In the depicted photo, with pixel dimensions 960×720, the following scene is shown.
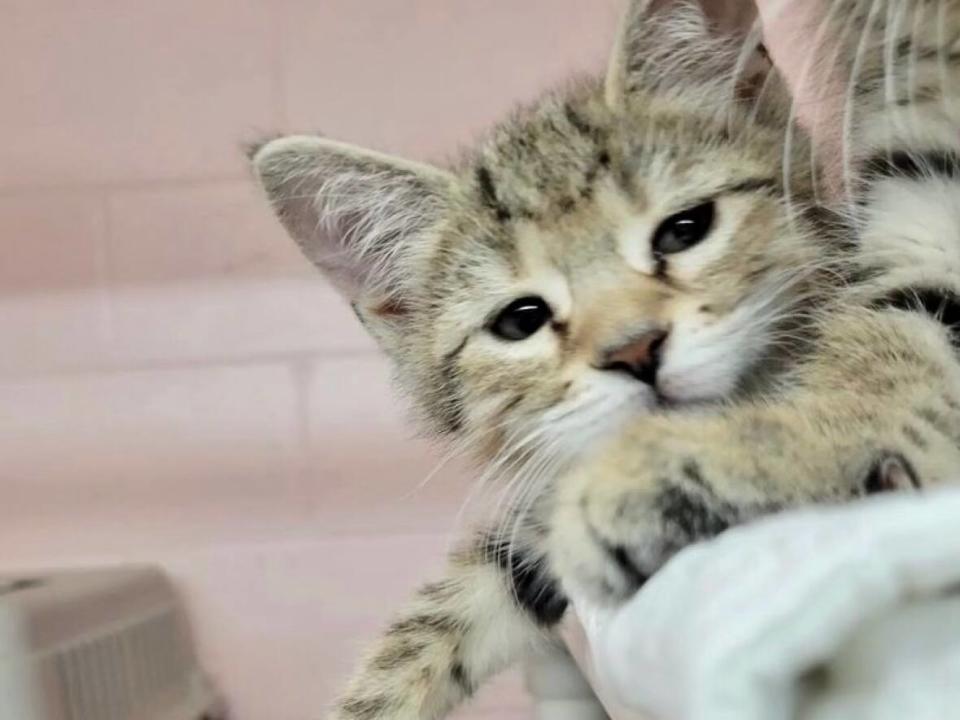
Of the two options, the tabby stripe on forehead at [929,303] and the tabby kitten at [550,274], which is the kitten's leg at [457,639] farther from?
the tabby stripe on forehead at [929,303]

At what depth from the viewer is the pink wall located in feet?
4.24

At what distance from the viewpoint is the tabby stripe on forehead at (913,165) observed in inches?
25.0

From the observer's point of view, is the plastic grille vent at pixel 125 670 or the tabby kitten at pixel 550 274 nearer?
the tabby kitten at pixel 550 274

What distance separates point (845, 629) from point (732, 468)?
179mm

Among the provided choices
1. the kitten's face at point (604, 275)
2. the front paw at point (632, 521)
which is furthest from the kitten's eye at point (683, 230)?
the front paw at point (632, 521)

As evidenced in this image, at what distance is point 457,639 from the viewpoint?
71 cm

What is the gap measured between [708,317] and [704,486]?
22cm

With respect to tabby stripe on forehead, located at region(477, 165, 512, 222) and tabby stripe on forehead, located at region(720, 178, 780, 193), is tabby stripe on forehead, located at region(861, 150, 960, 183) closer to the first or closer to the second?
tabby stripe on forehead, located at region(720, 178, 780, 193)

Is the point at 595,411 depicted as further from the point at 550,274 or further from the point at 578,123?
the point at 578,123

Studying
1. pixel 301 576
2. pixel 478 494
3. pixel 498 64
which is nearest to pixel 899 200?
pixel 478 494

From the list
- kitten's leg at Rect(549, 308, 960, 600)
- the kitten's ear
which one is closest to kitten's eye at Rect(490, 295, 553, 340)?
the kitten's ear

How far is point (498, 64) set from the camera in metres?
1.31

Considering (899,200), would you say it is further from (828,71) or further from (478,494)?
(478,494)

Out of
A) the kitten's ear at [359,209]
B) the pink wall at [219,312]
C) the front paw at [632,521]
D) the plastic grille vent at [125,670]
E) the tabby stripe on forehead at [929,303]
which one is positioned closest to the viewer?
the front paw at [632,521]
